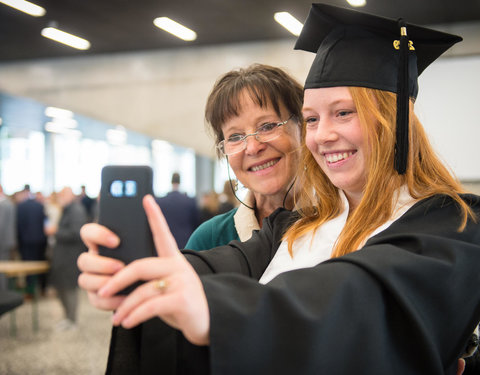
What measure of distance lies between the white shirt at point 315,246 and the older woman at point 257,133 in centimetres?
53

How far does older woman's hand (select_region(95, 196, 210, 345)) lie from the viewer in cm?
74

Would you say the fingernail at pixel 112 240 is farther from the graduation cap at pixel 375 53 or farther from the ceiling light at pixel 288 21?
the ceiling light at pixel 288 21

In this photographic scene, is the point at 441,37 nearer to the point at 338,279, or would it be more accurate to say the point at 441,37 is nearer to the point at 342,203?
the point at 342,203

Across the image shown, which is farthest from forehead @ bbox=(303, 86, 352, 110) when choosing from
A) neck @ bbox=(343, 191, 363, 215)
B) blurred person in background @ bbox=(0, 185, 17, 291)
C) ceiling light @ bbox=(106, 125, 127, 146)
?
ceiling light @ bbox=(106, 125, 127, 146)

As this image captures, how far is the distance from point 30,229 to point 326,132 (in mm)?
7541

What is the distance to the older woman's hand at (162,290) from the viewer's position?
2.43 ft

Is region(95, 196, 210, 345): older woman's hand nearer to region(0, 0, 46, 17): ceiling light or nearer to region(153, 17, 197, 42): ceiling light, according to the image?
region(0, 0, 46, 17): ceiling light

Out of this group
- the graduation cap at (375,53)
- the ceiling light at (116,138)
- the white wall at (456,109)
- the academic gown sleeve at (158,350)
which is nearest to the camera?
the academic gown sleeve at (158,350)

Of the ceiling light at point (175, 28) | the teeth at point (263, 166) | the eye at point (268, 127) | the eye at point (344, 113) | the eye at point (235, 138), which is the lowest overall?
the teeth at point (263, 166)

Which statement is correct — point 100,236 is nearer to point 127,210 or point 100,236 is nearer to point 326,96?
point 127,210

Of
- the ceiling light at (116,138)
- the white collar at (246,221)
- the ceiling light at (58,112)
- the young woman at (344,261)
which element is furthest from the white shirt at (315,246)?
the ceiling light at (116,138)

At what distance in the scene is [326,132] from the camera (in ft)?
4.46

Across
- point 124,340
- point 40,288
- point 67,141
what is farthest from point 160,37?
point 124,340

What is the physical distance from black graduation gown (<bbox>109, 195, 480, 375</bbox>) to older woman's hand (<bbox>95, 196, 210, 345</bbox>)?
3cm
